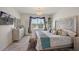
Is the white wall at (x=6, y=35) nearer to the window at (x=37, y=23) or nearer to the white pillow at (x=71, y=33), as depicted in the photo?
the window at (x=37, y=23)

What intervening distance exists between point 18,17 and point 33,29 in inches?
16.3

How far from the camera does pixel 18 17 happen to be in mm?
2227

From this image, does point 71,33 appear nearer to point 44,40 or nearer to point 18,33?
Answer: point 44,40

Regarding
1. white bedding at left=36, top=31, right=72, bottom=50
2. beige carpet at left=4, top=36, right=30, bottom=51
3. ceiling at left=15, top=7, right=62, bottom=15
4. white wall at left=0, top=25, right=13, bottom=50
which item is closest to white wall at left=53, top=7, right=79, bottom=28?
ceiling at left=15, top=7, right=62, bottom=15

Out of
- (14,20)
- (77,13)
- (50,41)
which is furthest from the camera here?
(14,20)

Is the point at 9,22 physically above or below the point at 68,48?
above

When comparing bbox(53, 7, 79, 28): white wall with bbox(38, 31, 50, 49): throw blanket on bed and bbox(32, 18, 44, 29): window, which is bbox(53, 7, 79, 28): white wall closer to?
bbox(32, 18, 44, 29): window

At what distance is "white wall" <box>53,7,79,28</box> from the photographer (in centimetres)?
193

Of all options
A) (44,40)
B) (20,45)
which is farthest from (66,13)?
(20,45)

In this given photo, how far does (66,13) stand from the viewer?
2143 millimetres
